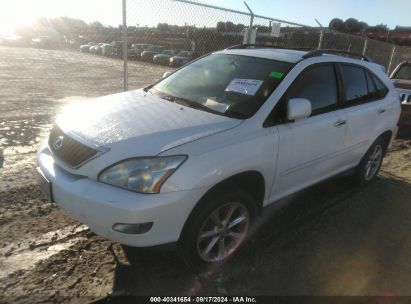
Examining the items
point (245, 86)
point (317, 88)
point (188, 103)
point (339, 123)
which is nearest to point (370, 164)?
point (339, 123)

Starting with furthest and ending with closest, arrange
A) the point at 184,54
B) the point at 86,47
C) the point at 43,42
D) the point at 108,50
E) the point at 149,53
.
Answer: the point at 43,42 < the point at 86,47 < the point at 108,50 < the point at 149,53 < the point at 184,54

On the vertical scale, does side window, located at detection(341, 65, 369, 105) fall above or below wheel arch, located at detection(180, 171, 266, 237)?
above

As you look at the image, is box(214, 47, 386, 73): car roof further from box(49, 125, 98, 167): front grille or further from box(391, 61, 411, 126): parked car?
box(391, 61, 411, 126): parked car

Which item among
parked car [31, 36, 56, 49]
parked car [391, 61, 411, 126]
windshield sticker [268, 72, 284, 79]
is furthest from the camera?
parked car [31, 36, 56, 49]

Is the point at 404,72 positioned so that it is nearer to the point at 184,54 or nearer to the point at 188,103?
the point at 188,103

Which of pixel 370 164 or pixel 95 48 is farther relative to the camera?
pixel 95 48

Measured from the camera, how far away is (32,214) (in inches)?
149

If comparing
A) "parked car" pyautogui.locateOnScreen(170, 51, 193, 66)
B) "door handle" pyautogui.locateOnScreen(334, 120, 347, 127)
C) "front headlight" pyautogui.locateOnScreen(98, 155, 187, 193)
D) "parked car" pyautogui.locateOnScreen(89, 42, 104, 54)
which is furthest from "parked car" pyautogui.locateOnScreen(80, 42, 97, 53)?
"front headlight" pyautogui.locateOnScreen(98, 155, 187, 193)

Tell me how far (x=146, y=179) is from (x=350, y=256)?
2.10 meters

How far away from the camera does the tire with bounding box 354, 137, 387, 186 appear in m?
4.97

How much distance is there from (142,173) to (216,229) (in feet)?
2.71

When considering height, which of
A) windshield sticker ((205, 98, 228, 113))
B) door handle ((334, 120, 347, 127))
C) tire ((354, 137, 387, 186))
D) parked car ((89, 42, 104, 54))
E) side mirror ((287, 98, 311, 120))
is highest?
side mirror ((287, 98, 311, 120))

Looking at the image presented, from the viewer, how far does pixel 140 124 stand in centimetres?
309

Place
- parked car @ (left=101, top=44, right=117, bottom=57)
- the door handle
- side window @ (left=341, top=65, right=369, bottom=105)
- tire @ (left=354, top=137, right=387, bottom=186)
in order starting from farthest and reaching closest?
parked car @ (left=101, top=44, right=117, bottom=57)
tire @ (left=354, top=137, right=387, bottom=186)
side window @ (left=341, top=65, right=369, bottom=105)
the door handle
